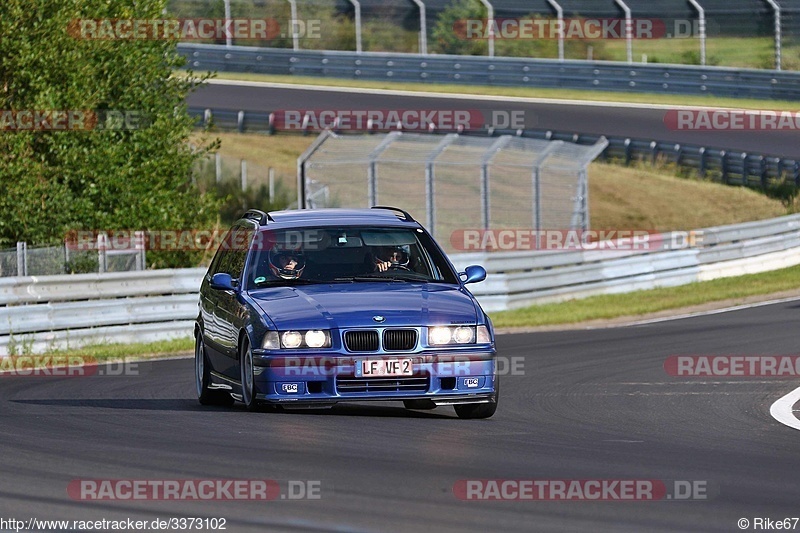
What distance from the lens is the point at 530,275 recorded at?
24.9 meters

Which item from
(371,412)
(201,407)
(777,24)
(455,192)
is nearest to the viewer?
(371,412)

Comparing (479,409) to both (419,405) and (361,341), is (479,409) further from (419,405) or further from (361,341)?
(361,341)

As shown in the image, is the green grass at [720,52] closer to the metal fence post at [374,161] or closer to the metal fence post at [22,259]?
the metal fence post at [374,161]

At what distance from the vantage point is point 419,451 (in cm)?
880

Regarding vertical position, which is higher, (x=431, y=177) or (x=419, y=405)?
(x=419, y=405)

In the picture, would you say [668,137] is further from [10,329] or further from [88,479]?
[88,479]

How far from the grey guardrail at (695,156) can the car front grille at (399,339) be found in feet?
88.1

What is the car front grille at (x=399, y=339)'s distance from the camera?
34.3 ft

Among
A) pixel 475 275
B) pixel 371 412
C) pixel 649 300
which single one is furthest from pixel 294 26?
pixel 371 412

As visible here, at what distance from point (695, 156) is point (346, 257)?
28183 millimetres

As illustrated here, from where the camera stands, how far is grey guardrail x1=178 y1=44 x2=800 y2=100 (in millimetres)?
39344

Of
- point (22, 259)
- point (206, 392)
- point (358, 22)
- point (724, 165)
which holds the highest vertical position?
point (206, 392)

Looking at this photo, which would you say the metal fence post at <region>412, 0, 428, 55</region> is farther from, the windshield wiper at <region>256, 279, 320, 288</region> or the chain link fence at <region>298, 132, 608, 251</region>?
the windshield wiper at <region>256, 279, 320, 288</region>

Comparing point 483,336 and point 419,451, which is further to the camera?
point 483,336
